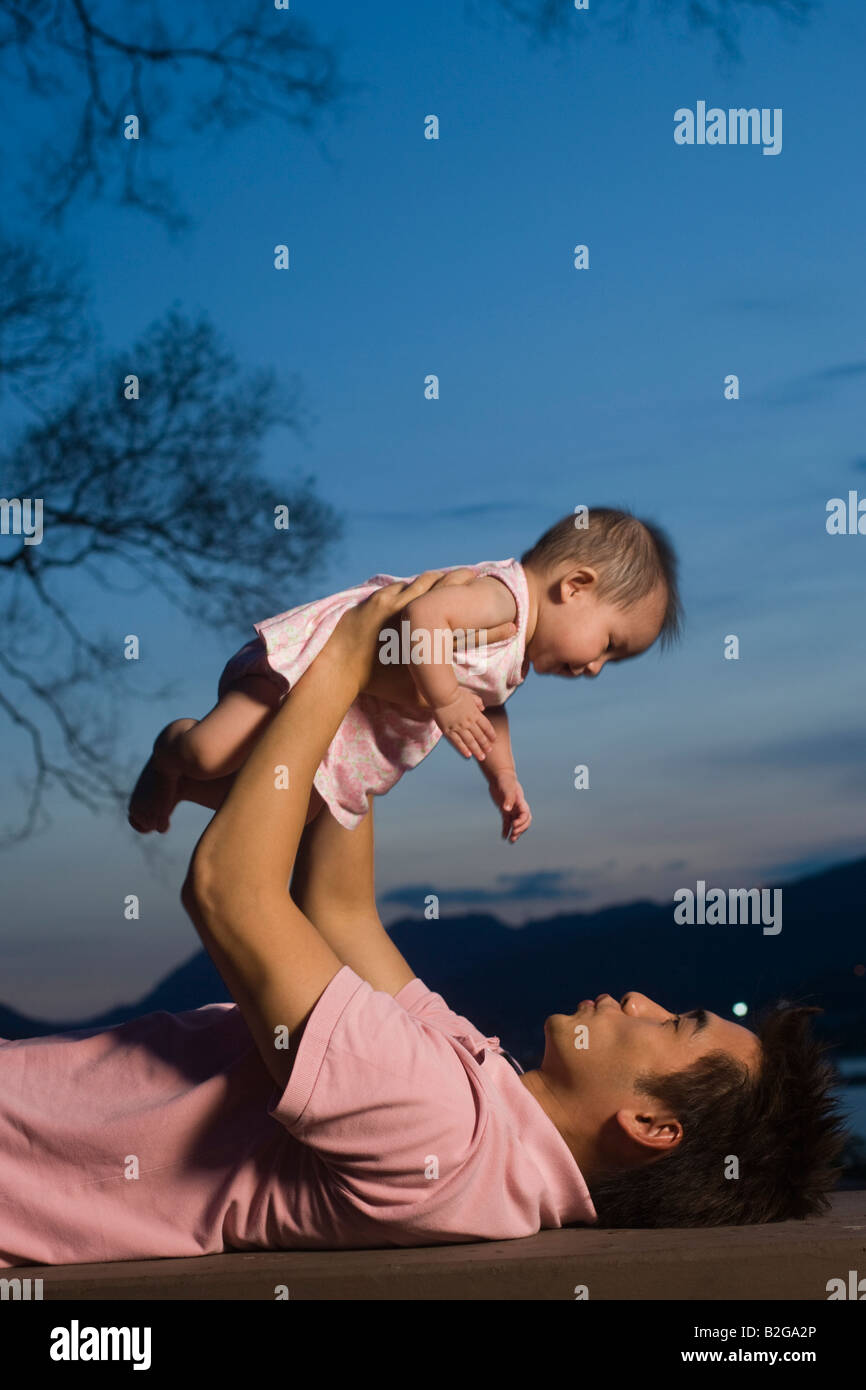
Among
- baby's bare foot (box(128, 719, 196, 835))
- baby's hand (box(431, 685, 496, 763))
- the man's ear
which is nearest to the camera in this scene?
the man's ear

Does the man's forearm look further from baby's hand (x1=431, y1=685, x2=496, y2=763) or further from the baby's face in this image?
the baby's face

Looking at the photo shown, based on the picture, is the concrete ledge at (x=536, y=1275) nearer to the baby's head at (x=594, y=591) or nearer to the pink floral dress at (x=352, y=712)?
the pink floral dress at (x=352, y=712)

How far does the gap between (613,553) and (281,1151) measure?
37.9 inches

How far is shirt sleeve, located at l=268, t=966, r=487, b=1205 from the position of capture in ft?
4.20

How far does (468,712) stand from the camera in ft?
5.33

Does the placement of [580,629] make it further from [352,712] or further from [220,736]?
[220,736]

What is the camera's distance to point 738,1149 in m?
1.50

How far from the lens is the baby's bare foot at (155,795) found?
1805 mm

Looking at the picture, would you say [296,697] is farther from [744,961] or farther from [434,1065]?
[744,961]

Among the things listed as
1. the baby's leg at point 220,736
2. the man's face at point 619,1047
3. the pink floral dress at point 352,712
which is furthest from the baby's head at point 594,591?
the man's face at point 619,1047

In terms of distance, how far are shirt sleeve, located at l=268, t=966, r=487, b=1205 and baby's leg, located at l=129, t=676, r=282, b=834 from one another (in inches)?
18.2

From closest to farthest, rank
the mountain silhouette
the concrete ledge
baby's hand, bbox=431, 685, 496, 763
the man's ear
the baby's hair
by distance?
1. the concrete ledge
2. the man's ear
3. baby's hand, bbox=431, 685, 496, 763
4. the baby's hair
5. the mountain silhouette

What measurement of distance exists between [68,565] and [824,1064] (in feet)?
11.0

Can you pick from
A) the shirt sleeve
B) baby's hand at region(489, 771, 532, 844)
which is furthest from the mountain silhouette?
the shirt sleeve
